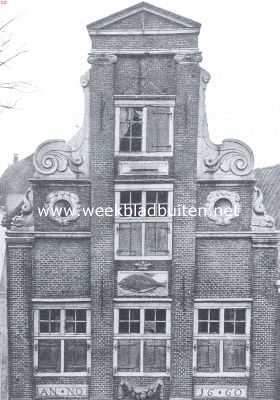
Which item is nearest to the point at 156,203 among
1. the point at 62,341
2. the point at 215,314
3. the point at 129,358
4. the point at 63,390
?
the point at 215,314

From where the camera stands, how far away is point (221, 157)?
43.6ft

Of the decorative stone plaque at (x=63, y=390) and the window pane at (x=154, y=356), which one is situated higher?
the window pane at (x=154, y=356)

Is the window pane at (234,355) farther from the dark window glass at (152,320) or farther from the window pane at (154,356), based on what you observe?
the dark window glass at (152,320)

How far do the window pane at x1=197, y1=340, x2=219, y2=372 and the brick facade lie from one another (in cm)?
4

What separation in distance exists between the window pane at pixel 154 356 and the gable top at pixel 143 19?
8.93 metres

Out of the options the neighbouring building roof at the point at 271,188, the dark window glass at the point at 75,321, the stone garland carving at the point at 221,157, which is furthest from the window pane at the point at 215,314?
the neighbouring building roof at the point at 271,188

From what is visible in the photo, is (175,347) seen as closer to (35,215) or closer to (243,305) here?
(243,305)

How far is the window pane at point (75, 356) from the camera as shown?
13578mm

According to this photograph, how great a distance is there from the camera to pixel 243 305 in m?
13.5

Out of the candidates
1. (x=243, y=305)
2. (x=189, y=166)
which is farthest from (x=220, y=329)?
(x=189, y=166)

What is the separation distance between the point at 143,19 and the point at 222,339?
931cm

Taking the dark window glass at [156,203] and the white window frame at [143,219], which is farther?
the dark window glass at [156,203]

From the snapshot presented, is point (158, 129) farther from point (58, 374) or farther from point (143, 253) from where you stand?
point (58, 374)

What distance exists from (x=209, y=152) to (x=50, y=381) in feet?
26.3
